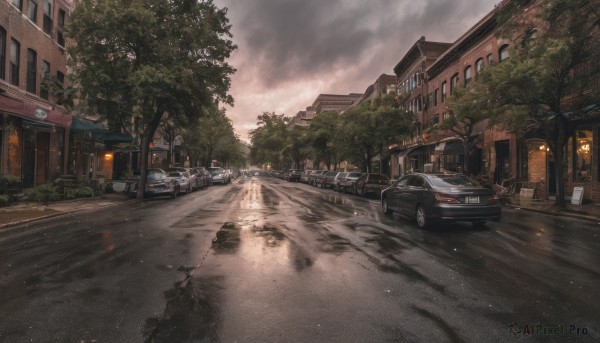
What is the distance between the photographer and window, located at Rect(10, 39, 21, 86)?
721 inches

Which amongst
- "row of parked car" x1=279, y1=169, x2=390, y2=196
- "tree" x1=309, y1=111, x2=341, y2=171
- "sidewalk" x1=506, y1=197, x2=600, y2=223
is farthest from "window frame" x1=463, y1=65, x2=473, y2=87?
"tree" x1=309, y1=111, x2=341, y2=171

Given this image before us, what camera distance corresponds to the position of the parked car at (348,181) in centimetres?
2639

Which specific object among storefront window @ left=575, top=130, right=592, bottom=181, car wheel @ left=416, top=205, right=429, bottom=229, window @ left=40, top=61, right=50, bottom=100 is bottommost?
car wheel @ left=416, top=205, right=429, bottom=229

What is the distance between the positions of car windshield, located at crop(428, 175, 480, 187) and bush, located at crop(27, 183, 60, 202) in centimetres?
1548

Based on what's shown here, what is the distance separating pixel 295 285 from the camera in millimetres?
5008

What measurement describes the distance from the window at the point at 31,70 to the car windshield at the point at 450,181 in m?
20.7

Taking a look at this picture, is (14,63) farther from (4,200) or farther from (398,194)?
(398,194)

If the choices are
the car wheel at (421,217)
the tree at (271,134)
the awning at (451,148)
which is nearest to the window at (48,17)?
the car wheel at (421,217)

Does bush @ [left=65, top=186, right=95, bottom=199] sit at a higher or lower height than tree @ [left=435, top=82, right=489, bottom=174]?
lower

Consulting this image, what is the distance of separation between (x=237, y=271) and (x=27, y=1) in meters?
21.5

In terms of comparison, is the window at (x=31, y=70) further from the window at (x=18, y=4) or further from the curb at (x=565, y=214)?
the curb at (x=565, y=214)

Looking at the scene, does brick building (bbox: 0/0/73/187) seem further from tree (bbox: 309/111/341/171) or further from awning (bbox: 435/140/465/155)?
tree (bbox: 309/111/341/171)

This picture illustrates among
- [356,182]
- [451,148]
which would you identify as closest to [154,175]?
[356,182]

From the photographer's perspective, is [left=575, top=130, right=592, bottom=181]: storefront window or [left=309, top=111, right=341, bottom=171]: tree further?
[left=309, top=111, right=341, bottom=171]: tree
